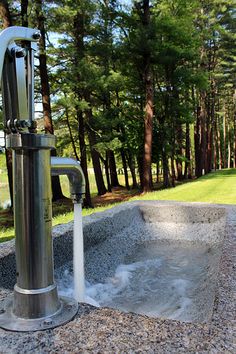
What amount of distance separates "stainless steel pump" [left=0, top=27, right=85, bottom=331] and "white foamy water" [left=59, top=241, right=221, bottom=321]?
0.97 m

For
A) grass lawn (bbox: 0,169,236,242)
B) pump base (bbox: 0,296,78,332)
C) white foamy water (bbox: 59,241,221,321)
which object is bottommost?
white foamy water (bbox: 59,241,221,321)

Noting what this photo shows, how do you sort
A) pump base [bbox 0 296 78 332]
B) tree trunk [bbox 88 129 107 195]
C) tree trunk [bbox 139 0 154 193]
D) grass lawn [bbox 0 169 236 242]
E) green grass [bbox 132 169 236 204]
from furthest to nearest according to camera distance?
tree trunk [bbox 88 129 107 195], tree trunk [bbox 139 0 154 193], green grass [bbox 132 169 236 204], grass lawn [bbox 0 169 236 242], pump base [bbox 0 296 78 332]

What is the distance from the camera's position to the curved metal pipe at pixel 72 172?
1.48 meters

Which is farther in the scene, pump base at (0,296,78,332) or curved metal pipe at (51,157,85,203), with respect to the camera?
curved metal pipe at (51,157,85,203)

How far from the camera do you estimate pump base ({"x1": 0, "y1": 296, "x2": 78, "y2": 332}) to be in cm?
124

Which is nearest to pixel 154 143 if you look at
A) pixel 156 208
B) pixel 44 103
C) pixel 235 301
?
pixel 44 103

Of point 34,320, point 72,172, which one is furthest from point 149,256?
point 34,320

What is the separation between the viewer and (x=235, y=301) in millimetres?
1537

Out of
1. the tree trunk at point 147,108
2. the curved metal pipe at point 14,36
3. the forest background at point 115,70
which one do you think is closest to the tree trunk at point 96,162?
the forest background at point 115,70

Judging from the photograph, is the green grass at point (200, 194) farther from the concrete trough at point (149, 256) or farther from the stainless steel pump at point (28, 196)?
the stainless steel pump at point (28, 196)

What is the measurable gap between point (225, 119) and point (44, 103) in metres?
25.4

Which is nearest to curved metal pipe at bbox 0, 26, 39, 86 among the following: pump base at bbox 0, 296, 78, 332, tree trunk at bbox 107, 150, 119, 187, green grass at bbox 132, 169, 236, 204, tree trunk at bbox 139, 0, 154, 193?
pump base at bbox 0, 296, 78, 332

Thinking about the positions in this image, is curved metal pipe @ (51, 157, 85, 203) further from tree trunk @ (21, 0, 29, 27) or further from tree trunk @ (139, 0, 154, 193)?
tree trunk @ (139, 0, 154, 193)

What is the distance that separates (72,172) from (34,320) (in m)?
0.67
